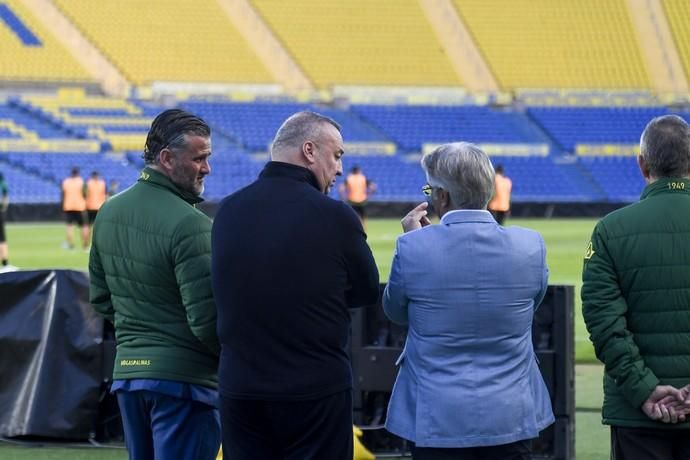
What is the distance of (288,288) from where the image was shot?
3.75m

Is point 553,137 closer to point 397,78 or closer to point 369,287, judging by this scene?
point 397,78

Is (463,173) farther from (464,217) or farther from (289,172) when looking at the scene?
(289,172)

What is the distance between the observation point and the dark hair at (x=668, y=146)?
13.4 feet

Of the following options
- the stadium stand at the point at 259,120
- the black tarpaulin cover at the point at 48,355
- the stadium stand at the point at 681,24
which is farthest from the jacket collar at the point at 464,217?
the stadium stand at the point at 681,24

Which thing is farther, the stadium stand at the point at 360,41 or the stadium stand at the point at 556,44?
the stadium stand at the point at 556,44

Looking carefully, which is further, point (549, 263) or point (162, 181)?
point (549, 263)

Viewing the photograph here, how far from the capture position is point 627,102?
168 ft

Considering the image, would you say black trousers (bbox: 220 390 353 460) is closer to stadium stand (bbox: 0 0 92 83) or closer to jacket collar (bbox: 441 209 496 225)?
jacket collar (bbox: 441 209 496 225)

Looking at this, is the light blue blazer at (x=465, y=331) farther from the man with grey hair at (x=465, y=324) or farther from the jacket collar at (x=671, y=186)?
the jacket collar at (x=671, y=186)

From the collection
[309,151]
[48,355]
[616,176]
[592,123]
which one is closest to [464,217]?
[309,151]

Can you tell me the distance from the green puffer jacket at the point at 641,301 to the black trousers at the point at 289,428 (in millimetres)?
932

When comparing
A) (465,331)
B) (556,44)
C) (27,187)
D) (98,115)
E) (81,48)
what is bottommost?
(465,331)

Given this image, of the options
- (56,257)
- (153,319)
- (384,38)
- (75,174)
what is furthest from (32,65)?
(153,319)

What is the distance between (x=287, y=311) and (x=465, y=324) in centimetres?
58
